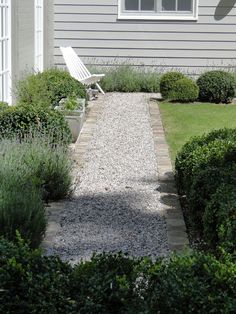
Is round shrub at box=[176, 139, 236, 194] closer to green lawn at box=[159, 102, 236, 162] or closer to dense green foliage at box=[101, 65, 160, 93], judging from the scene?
green lawn at box=[159, 102, 236, 162]

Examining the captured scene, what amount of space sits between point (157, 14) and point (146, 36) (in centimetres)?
60

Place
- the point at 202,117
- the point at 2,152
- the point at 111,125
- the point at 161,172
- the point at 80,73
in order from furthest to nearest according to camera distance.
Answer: the point at 80,73
the point at 202,117
the point at 111,125
the point at 161,172
the point at 2,152

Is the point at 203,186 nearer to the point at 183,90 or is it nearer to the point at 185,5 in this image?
the point at 183,90

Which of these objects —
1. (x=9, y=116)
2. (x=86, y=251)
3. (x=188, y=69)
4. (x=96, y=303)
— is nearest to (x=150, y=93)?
(x=188, y=69)

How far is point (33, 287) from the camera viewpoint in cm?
356

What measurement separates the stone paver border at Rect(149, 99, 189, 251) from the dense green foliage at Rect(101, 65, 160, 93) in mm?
4878

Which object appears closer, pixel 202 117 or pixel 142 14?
pixel 202 117

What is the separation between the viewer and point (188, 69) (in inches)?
686

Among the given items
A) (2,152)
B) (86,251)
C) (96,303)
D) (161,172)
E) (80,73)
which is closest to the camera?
(96,303)

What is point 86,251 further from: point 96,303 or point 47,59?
point 47,59

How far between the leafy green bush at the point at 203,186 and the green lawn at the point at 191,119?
12.4 feet

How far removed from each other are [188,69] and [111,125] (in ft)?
18.9

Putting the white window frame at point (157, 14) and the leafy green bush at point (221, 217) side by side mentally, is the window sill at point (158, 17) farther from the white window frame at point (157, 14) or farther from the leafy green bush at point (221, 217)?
the leafy green bush at point (221, 217)

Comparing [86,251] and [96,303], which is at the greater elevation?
[96,303]
